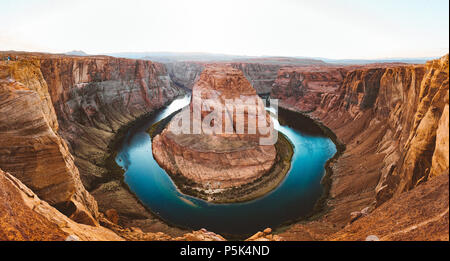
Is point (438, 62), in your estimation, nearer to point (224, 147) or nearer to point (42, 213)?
point (224, 147)

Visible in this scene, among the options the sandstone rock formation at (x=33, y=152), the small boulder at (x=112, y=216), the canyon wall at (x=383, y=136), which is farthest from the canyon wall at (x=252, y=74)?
the sandstone rock formation at (x=33, y=152)

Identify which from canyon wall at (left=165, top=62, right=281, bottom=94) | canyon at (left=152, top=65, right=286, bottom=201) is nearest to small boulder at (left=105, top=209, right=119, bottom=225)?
canyon at (left=152, top=65, right=286, bottom=201)

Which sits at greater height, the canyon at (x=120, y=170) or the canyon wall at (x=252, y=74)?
the canyon wall at (x=252, y=74)

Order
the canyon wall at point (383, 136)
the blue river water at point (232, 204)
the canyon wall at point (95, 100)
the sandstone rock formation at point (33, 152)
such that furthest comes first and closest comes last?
the canyon wall at point (95, 100)
the blue river water at point (232, 204)
the sandstone rock formation at point (33, 152)
the canyon wall at point (383, 136)

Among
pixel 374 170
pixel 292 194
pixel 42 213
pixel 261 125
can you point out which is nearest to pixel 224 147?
pixel 261 125

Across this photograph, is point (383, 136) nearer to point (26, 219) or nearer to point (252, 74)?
point (26, 219)

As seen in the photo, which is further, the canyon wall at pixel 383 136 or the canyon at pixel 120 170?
the canyon wall at pixel 383 136

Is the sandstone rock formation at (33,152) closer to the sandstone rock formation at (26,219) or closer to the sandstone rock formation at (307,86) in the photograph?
the sandstone rock formation at (26,219)

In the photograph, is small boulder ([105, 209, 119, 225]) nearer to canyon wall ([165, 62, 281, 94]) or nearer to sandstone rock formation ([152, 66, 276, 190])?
sandstone rock formation ([152, 66, 276, 190])
